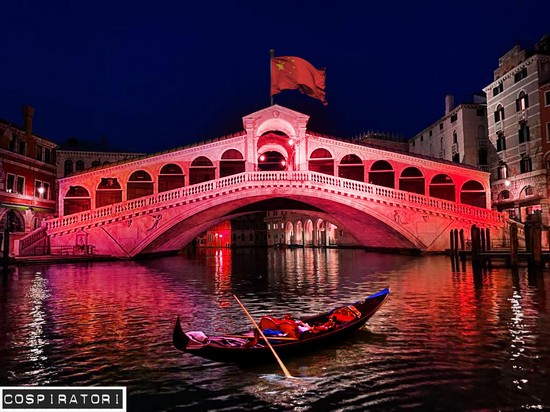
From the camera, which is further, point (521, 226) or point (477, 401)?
point (521, 226)

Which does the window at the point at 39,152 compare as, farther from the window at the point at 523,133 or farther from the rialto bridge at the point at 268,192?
the window at the point at 523,133

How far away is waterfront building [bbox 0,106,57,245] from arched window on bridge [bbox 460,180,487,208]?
30.3m

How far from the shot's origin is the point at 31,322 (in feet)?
30.6

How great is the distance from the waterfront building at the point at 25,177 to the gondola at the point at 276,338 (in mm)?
26752

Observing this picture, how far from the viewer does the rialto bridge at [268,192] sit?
85.6ft

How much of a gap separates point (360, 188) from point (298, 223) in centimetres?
3313

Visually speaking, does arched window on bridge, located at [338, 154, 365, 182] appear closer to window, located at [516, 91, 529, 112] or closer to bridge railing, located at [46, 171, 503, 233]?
bridge railing, located at [46, 171, 503, 233]

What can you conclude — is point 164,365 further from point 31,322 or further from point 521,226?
point 521,226

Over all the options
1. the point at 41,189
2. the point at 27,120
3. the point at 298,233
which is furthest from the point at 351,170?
the point at 298,233

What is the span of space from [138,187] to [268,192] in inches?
431

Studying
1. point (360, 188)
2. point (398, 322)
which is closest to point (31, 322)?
point (398, 322)

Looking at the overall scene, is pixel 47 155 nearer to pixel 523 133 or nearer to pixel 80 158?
pixel 80 158

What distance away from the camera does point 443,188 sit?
107 ft

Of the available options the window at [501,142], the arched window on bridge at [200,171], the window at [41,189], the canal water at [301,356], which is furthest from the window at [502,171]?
the window at [41,189]
